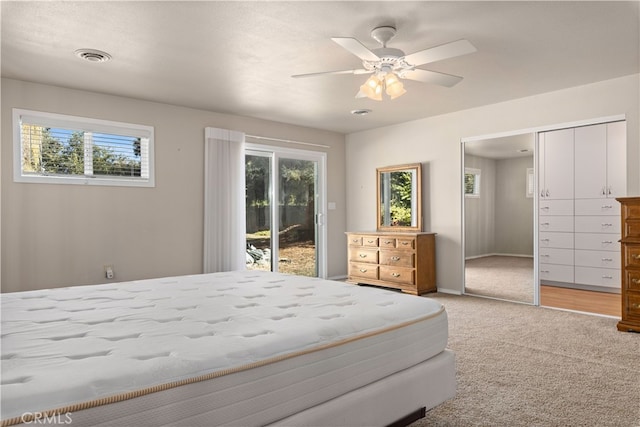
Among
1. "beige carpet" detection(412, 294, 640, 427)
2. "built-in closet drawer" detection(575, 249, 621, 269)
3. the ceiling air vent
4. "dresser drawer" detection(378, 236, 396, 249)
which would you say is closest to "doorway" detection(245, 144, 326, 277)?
"dresser drawer" detection(378, 236, 396, 249)

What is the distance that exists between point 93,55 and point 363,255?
13.8 feet

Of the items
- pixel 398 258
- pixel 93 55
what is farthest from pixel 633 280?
pixel 93 55

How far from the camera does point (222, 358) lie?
141 centimetres

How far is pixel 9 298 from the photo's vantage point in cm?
240

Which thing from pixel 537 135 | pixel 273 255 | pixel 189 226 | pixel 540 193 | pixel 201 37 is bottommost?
pixel 273 255

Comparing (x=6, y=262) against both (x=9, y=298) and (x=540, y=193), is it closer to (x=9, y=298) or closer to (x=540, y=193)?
(x=9, y=298)

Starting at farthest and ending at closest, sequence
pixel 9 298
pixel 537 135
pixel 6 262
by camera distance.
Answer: pixel 537 135 < pixel 6 262 < pixel 9 298

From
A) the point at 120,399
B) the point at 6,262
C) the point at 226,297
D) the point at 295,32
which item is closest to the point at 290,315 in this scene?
the point at 226,297

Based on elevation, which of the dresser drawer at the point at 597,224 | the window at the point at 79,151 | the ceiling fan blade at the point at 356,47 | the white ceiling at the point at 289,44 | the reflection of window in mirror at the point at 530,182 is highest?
the white ceiling at the point at 289,44

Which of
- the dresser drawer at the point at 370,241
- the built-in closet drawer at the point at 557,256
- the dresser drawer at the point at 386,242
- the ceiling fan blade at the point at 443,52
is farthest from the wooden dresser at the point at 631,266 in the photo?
the dresser drawer at the point at 370,241

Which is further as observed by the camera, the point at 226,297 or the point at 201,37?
the point at 201,37

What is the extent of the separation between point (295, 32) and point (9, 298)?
2.52 meters

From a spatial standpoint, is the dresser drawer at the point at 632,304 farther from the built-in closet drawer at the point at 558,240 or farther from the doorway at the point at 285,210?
the doorway at the point at 285,210

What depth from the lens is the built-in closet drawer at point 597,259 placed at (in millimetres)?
4984
